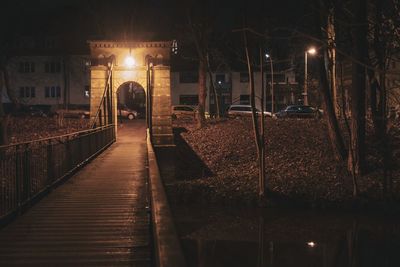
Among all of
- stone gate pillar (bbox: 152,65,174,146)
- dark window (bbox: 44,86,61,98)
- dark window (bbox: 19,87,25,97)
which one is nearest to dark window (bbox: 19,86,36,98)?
dark window (bbox: 19,87,25,97)

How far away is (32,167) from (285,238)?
255 inches

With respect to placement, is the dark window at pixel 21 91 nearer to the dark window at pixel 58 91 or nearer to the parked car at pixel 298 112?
the dark window at pixel 58 91

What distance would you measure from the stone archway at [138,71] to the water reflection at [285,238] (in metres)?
15.5

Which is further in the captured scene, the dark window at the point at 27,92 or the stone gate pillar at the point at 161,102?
the dark window at the point at 27,92

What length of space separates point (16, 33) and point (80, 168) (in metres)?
20.5

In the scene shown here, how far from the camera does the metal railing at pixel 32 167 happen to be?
A: 28.8 ft

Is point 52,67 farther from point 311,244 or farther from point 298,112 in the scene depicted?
point 311,244

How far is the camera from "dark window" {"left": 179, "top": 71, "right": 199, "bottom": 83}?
68.1m

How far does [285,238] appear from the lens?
1380cm

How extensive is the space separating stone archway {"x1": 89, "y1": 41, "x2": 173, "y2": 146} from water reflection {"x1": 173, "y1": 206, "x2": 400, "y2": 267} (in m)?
15.5

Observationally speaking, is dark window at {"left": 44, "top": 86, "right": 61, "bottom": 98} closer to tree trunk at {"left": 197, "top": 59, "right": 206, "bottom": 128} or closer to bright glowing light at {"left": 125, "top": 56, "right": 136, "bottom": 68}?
tree trunk at {"left": 197, "top": 59, "right": 206, "bottom": 128}

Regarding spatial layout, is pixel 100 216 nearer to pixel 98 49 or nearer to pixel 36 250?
pixel 36 250

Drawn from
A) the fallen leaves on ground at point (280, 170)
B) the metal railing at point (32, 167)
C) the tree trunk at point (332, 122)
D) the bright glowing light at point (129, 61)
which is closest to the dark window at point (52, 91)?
the bright glowing light at point (129, 61)

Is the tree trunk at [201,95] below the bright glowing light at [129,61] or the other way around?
below
